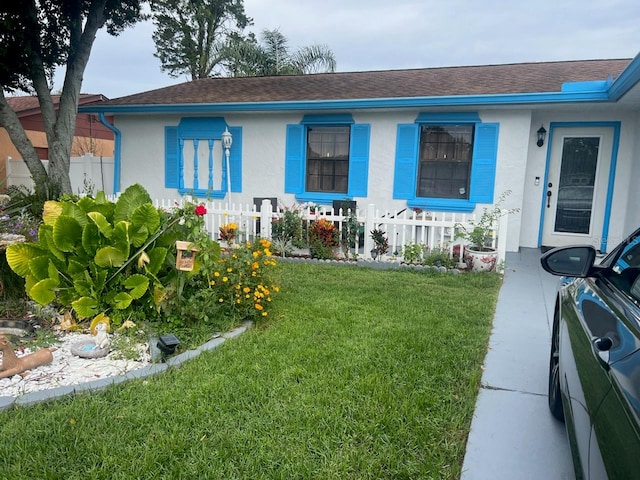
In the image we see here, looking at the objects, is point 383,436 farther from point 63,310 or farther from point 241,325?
point 63,310

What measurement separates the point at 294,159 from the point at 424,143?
2.53 meters

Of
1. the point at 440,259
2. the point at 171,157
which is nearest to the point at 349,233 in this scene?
the point at 440,259

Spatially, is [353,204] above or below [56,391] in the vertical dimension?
above

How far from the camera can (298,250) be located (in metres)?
7.61

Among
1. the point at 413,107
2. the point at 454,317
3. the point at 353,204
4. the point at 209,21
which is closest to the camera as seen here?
the point at 454,317

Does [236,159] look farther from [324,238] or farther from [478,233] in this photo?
[478,233]

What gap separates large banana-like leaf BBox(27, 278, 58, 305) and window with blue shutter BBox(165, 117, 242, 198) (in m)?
5.99

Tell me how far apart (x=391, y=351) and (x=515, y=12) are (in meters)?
15.7

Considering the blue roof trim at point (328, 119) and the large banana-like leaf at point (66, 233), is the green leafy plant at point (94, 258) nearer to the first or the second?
the large banana-like leaf at point (66, 233)

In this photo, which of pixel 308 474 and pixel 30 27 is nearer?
pixel 308 474

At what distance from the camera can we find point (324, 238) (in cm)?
739

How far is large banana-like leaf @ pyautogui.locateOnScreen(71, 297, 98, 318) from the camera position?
372cm

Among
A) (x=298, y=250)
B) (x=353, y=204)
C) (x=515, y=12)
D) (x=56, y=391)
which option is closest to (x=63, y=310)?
(x=56, y=391)

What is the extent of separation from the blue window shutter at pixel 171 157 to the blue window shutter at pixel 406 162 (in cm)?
472
